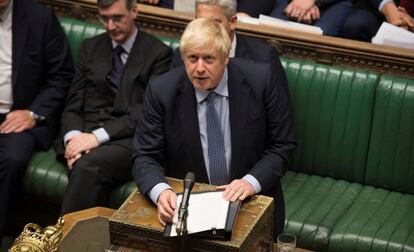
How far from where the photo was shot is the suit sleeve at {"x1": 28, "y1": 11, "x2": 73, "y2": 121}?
4.90m

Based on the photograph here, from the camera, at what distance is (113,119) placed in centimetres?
469

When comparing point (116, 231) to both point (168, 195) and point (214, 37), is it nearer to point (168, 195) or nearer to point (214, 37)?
point (168, 195)

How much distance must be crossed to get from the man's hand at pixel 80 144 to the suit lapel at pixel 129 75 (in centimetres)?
22

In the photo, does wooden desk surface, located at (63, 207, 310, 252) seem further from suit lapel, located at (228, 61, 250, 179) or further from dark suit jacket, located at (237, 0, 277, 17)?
dark suit jacket, located at (237, 0, 277, 17)

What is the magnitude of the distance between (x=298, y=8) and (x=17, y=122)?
1.68 meters

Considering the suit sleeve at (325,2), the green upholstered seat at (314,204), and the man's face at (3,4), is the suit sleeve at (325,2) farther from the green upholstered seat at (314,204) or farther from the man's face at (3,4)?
the man's face at (3,4)

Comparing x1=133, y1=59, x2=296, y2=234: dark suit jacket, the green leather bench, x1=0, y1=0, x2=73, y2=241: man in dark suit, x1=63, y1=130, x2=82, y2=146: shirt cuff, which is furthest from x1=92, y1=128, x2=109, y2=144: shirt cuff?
x1=133, y1=59, x2=296, y2=234: dark suit jacket

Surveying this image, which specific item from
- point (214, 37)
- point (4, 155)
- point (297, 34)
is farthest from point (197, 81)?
point (4, 155)

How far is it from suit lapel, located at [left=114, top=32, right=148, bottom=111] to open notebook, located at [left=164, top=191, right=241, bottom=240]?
4.26 ft

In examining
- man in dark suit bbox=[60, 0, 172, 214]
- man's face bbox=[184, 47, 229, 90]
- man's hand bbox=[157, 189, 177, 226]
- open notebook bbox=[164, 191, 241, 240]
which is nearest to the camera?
open notebook bbox=[164, 191, 241, 240]

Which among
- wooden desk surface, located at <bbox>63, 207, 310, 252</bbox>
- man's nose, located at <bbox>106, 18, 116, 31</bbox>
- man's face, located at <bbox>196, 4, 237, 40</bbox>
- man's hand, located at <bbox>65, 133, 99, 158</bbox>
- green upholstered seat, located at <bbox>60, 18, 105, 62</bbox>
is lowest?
wooden desk surface, located at <bbox>63, 207, 310, 252</bbox>

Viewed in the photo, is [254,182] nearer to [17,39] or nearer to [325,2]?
[325,2]

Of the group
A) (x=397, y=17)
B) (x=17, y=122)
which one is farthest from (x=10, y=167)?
(x=397, y=17)

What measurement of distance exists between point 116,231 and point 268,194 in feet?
2.62
